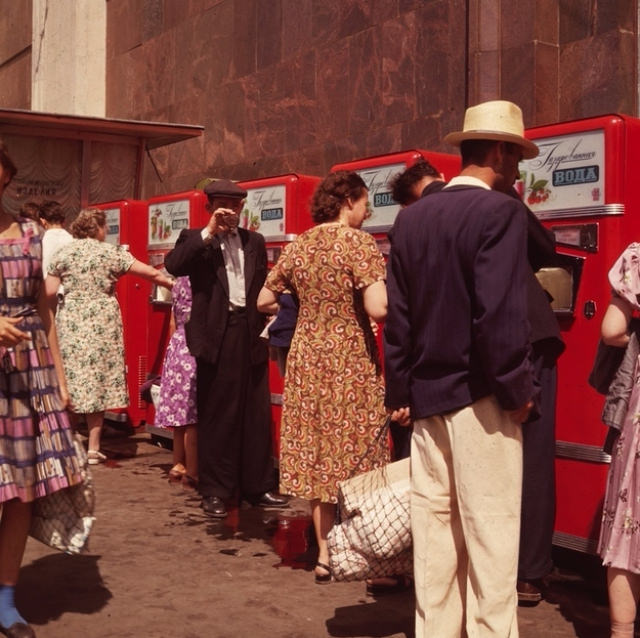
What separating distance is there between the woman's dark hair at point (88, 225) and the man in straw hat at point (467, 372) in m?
4.55

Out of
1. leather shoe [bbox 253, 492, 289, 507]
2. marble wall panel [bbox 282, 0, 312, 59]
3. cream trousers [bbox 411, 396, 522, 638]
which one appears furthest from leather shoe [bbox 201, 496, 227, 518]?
marble wall panel [bbox 282, 0, 312, 59]

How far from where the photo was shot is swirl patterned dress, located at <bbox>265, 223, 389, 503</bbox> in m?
4.62

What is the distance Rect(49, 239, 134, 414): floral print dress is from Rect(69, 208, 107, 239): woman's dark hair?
→ 0.05m

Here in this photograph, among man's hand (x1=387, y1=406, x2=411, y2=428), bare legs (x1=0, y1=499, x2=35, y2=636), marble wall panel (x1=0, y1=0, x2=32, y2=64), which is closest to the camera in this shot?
man's hand (x1=387, y1=406, x2=411, y2=428)

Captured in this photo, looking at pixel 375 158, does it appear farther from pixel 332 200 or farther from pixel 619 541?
pixel 619 541

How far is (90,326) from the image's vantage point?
7895mm

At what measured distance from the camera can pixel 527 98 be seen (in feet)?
26.7

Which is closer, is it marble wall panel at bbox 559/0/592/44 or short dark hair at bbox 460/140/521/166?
short dark hair at bbox 460/140/521/166

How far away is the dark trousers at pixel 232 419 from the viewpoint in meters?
6.20

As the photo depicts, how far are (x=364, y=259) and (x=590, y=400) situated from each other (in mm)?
1204

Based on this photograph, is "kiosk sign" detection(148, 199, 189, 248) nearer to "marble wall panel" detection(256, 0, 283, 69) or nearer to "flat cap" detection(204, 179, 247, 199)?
"flat cap" detection(204, 179, 247, 199)

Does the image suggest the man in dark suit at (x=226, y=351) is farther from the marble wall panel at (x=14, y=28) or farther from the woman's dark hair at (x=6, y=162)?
the marble wall panel at (x=14, y=28)

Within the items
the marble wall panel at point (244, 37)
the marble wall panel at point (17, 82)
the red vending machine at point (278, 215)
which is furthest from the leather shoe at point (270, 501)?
the marble wall panel at point (17, 82)

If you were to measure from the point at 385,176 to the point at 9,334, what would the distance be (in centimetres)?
266
